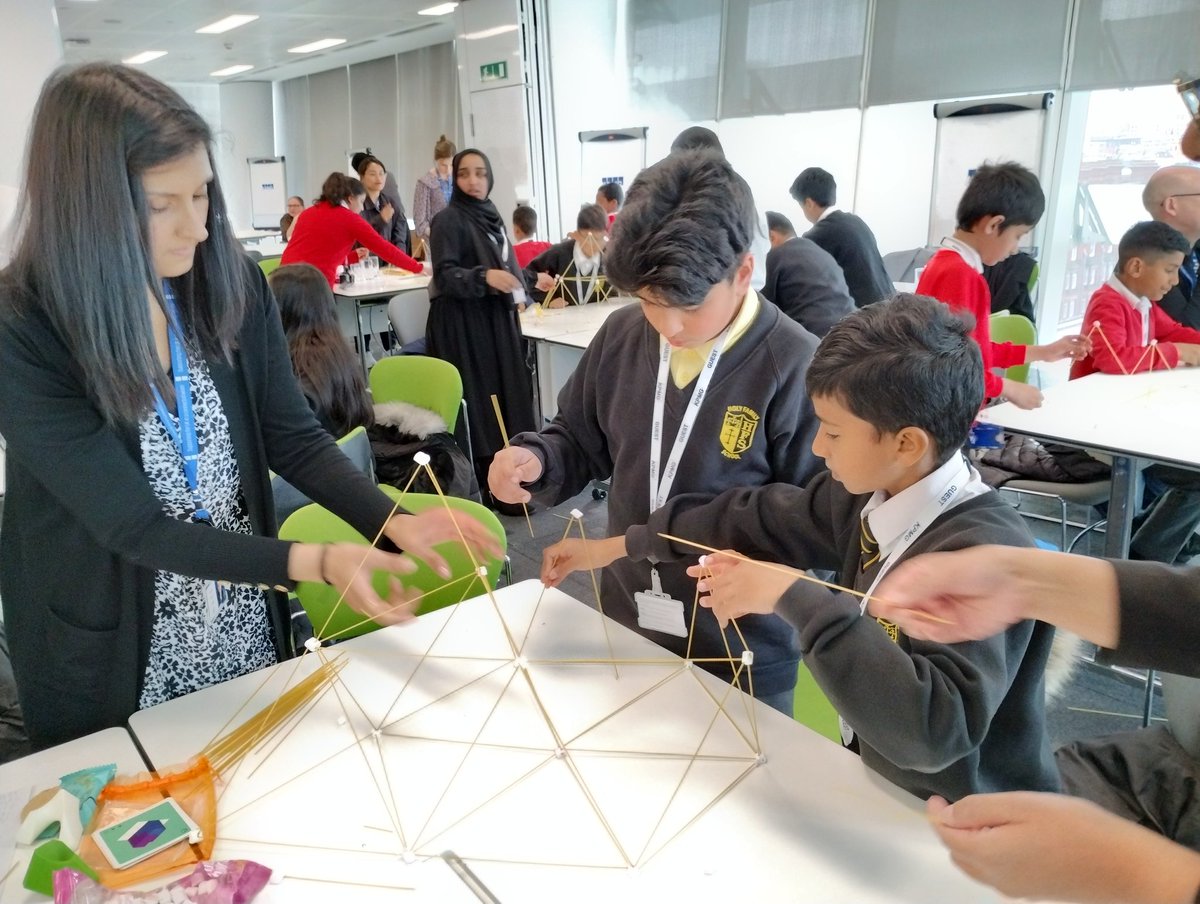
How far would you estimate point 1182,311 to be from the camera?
330cm

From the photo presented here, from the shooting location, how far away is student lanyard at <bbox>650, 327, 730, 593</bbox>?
1435mm

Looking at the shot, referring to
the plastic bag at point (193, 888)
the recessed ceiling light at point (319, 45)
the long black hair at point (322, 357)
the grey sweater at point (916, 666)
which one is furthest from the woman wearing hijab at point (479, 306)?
the recessed ceiling light at point (319, 45)

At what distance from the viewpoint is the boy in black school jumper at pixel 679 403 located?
4.22ft

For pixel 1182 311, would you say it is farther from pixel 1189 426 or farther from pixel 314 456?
pixel 314 456

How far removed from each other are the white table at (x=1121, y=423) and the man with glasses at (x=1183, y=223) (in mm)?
405

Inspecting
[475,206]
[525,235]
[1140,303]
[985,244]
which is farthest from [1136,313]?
[525,235]

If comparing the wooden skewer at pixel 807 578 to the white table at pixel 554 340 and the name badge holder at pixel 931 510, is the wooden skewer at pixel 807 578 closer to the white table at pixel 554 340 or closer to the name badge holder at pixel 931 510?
the name badge holder at pixel 931 510

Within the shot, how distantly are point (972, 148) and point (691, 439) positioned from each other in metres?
5.32

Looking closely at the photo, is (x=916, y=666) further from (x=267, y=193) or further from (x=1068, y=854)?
(x=267, y=193)

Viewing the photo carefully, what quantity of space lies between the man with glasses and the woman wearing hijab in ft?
8.70

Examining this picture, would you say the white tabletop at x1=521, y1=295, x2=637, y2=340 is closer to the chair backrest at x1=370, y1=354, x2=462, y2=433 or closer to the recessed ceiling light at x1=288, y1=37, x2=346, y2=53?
the chair backrest at x1=370, y1=354, x2=462, y2=433

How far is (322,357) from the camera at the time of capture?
2.67 m

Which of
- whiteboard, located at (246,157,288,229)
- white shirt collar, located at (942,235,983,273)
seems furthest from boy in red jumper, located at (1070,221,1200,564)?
whiteboard, located at (246,157,288,229)

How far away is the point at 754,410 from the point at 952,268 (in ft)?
5.25
